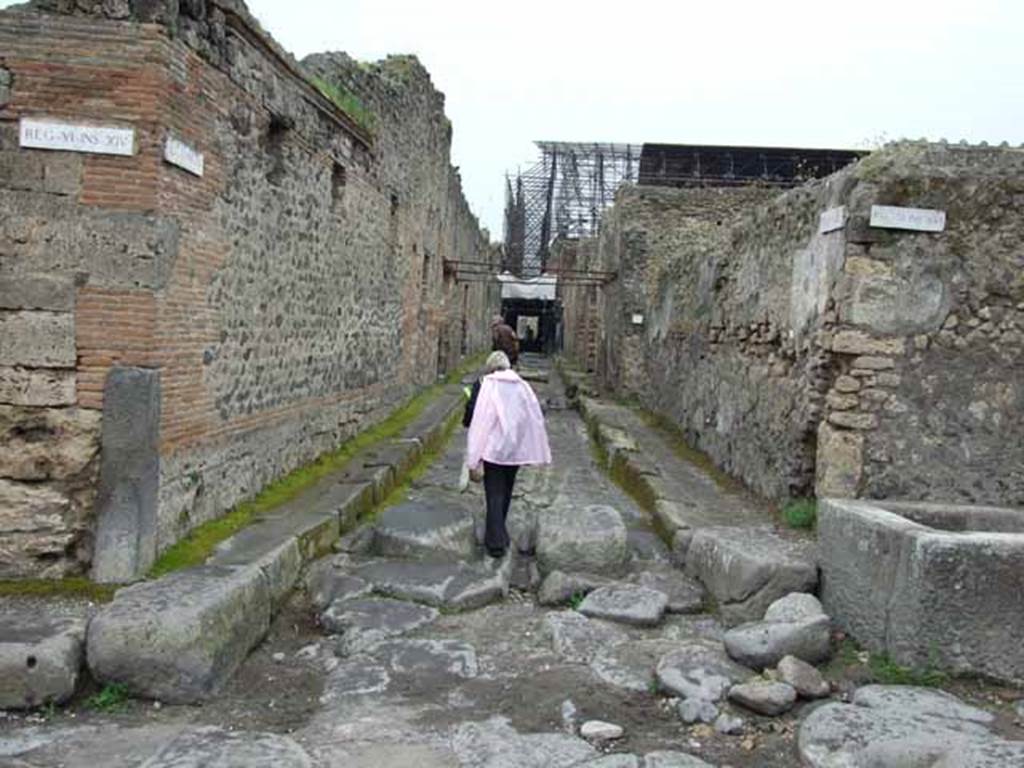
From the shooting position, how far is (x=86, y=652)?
4.29m

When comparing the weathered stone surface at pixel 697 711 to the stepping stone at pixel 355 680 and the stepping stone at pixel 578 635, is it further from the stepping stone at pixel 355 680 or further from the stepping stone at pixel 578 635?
the stepping stone at pixel 355 680

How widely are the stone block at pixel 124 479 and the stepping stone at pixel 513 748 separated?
7.81ft

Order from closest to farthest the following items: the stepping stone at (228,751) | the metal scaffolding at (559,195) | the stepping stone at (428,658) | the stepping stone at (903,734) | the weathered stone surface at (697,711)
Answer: the stepping stone at (903,734)
the stepping stone at (228,751)
the weathered stone surface at (697,711)
the stepping stone at (428,658)
the metal scaffolding at (559,195)

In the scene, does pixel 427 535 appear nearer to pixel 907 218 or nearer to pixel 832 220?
pixel 832 220

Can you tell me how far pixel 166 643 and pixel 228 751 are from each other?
29.9 inches

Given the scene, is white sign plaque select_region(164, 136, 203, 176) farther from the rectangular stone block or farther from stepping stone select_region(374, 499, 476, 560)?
stepping stone select_region(374, 499, 476, 560)

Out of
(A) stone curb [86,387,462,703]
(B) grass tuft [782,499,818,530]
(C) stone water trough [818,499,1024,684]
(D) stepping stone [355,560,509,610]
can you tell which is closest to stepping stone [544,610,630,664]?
(D) stepping stone [355,560,509,610]

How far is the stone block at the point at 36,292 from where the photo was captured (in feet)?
17.0

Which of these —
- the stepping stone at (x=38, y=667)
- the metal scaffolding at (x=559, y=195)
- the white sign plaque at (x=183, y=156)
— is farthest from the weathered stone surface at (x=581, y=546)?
the metal scaffolding at (x=559, y=195)

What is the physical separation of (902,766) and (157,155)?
16.0ft

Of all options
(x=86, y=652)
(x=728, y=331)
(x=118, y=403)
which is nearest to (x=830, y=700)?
(x=86, y=652)

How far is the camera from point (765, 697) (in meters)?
4.23

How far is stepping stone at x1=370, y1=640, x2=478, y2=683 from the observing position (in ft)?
15.6

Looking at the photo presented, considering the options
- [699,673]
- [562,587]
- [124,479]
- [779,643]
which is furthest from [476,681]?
[124,479]
